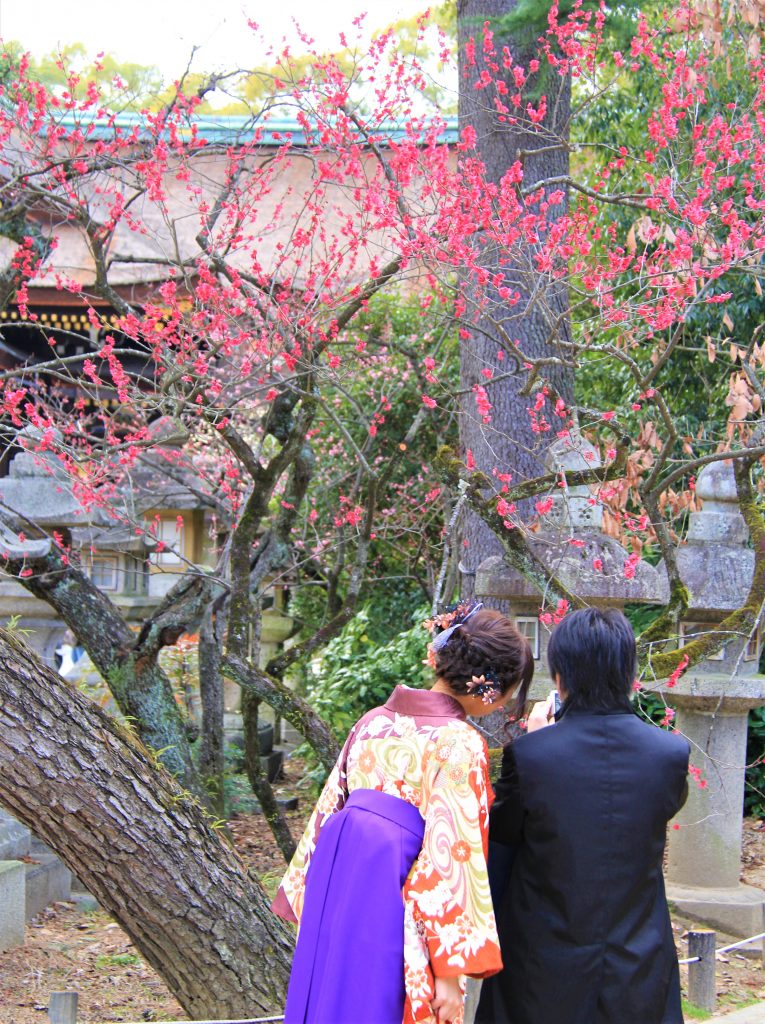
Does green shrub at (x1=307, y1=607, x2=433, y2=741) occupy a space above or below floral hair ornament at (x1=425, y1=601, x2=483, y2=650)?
below

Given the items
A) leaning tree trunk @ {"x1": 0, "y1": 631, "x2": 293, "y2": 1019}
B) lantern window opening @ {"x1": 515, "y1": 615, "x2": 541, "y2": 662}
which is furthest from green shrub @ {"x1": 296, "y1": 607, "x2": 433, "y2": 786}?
leaning tree trunk @ {"x1": 0, "y1": 631, "x2": 293, "y2": 1019}

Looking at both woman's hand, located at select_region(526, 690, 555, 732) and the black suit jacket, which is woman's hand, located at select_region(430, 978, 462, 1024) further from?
woman's hand, located at select_region(526, 690, 555, 732)

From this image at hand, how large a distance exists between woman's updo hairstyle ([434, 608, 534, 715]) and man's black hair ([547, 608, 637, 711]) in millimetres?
99

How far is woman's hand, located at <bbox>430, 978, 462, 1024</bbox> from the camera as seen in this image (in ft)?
7.15

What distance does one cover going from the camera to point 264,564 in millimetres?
5637

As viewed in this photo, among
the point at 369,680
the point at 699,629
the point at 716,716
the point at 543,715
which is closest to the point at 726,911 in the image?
the point at 716,716

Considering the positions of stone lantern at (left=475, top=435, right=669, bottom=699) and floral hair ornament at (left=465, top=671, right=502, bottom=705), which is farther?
stone lantern at (left=475, top=435, right=669, bottom=699)

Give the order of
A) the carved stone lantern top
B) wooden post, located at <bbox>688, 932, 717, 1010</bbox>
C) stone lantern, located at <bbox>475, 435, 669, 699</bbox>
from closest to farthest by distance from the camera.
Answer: wooden post, located at <bbox>688, 932, 717, 1010</bbox> < stone lantern, located at <bbox>475, 435, 669, 699</bbox> < the carved stone lantern top

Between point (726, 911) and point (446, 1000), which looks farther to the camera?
point (726, 911)

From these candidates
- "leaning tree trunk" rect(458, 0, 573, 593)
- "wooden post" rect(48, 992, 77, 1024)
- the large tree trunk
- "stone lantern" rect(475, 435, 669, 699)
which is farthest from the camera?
"leaning tree trunk" rect(458, 0, 573, 593)

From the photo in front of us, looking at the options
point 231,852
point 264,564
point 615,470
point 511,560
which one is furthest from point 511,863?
point 264,564

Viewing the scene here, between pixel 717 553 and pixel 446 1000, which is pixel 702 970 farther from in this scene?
pixel 717 553

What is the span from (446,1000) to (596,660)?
78 centimetres

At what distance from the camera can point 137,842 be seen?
120 inches
